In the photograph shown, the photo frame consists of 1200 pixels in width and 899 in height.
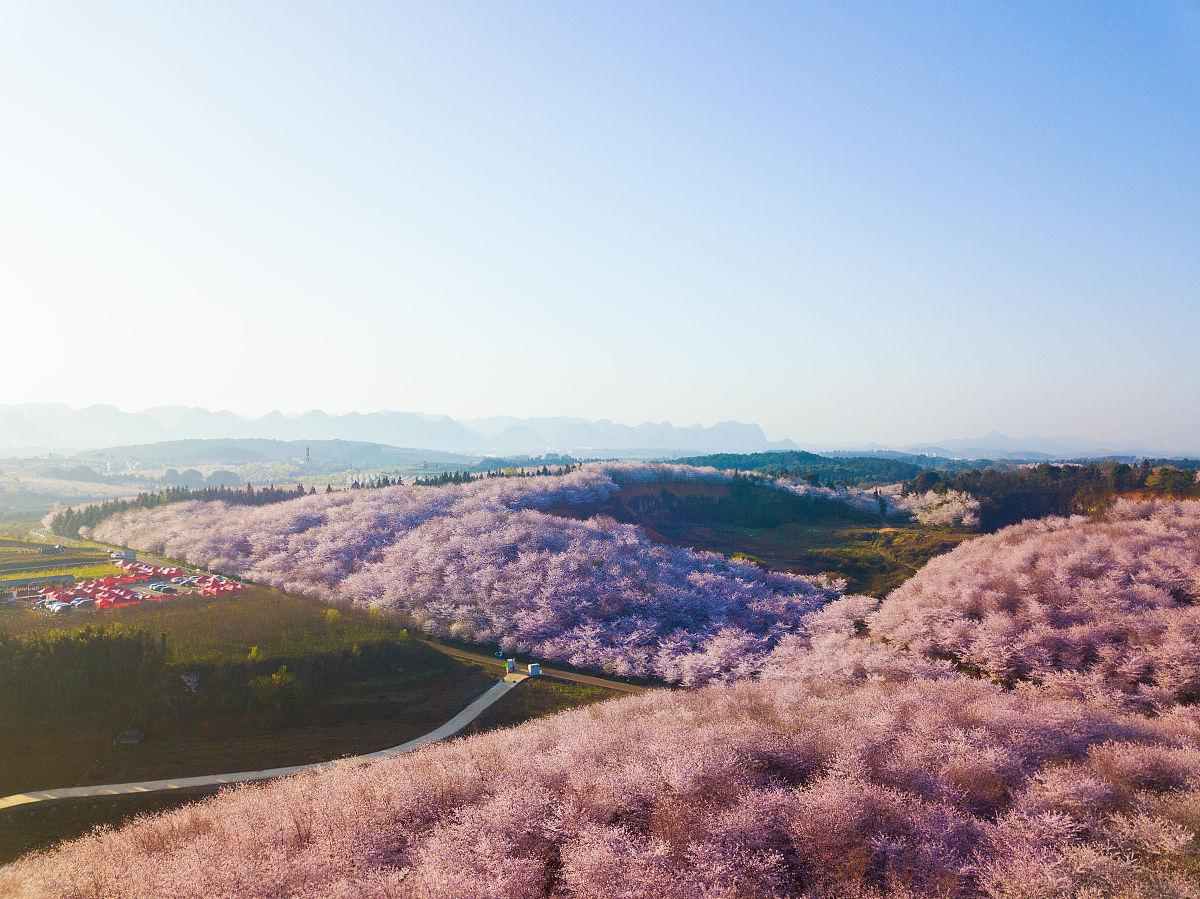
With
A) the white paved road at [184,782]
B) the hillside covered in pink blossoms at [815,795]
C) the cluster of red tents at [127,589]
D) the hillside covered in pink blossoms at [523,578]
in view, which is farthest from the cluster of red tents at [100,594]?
the hillside covered in pink blossoms at [815,795]

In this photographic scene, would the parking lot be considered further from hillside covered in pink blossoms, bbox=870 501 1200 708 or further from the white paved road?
hillside covered in pink blossoms, bbox=870 501 1200 708

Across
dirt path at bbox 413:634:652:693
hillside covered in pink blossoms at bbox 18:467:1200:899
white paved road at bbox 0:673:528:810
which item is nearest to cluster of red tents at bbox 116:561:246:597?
dirt path at bbox 413:634:652:693

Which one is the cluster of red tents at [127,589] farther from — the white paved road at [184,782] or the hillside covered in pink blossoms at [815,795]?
the hillside covered in pink blossoms at [815,795]

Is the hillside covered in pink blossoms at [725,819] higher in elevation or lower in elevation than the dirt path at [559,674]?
higher

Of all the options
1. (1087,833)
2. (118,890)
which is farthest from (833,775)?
(118,890)

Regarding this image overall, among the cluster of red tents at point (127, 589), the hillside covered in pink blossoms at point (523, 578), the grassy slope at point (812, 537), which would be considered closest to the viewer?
the cluster of red tents at point (127, 589)

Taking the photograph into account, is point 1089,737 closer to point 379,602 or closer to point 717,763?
point 717,763

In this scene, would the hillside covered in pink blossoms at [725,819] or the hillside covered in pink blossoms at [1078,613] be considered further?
the hillside covered in pink blossoms at [1078,613]

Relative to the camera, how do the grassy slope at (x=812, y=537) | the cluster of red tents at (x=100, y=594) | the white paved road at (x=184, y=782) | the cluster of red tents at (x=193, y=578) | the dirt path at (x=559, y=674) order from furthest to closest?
the grassy slope at (x=812, y=537), the cluster of red tents at (x=193, y=578), the cluster of red tents at (x=100, y=594), the dirt path at (x=559, y=674), the white paved road at (x=184, y=782)

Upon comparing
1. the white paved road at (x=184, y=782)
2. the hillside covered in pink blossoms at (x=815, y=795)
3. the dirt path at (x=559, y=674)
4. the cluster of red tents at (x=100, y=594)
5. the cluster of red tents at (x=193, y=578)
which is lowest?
the dirt path at (x=559, y=674)
